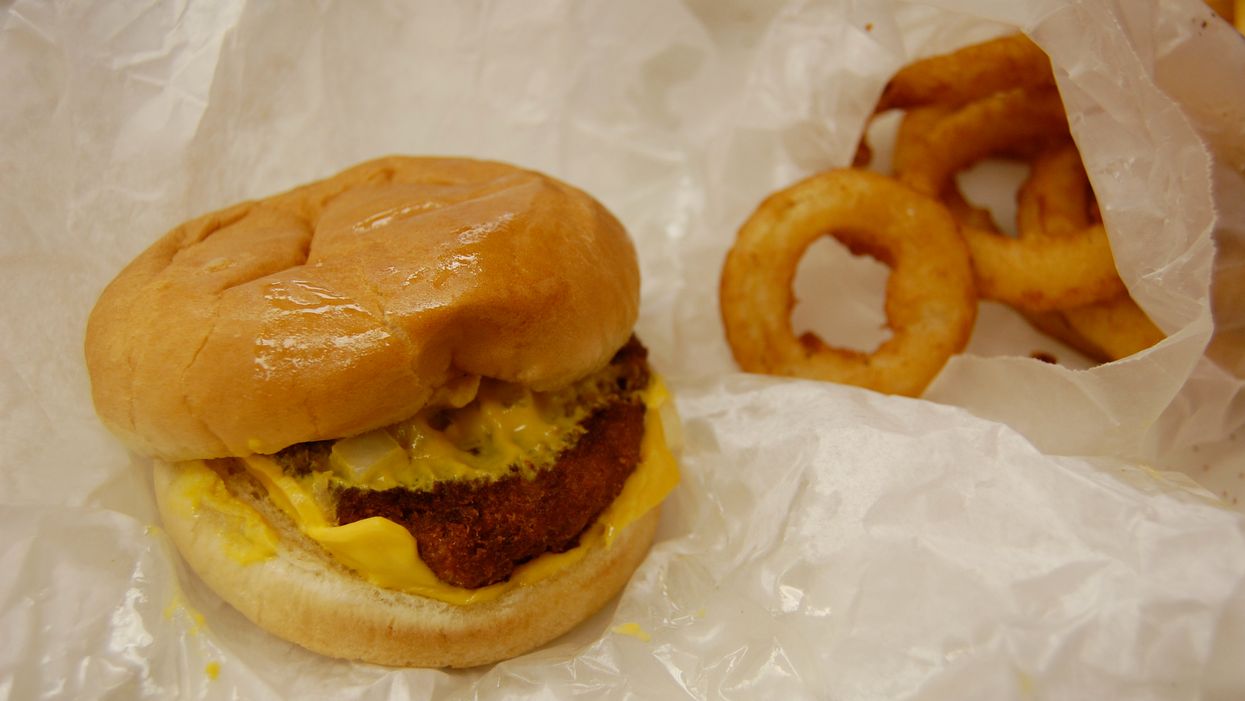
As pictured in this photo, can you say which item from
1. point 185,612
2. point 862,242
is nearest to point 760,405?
point 862,242

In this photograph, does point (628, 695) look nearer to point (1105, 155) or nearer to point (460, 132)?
point (1105, 155)

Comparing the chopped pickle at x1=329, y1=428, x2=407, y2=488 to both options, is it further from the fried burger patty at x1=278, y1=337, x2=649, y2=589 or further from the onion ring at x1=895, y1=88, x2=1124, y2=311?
the onion ring at x1=895, y1=88, x2=1124, y2=311

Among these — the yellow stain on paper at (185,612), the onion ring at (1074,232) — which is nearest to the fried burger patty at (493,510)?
the yellow stain on paper at (185,612)

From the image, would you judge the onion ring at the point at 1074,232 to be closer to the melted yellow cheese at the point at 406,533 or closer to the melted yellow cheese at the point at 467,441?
the melted yellow cheese at the point at 406,533

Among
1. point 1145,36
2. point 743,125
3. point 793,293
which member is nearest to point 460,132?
point 743,125

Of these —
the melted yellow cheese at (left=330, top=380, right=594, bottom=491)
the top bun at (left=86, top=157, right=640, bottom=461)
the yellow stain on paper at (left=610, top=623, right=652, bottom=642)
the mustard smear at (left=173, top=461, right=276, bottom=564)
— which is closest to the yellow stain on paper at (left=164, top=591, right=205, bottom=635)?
the mustard smear at (left=173, top=461, right=276, bottom=564)

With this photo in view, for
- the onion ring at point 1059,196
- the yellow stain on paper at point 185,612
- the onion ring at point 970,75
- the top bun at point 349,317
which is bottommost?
the yellow stain on paper at point 185,612
